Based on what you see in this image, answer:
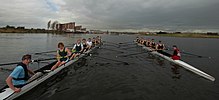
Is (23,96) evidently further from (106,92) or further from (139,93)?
(139,93)

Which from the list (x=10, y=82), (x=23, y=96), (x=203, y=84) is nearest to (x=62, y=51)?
(x=23, y=96)

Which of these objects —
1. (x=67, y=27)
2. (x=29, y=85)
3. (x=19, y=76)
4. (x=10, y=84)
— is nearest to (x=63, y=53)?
(x=29, y=85)

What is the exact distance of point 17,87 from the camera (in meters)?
6.73

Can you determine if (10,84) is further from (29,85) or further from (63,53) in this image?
(63,53)

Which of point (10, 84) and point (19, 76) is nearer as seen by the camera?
point (10, 84)

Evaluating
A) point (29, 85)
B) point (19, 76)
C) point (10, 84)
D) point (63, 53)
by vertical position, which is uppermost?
point (63, 53)

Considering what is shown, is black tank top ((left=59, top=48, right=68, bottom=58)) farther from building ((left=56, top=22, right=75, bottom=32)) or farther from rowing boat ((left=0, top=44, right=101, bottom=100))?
building ((left=56, top=22, right=75, bottom=32))

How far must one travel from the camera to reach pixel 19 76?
6.48 m

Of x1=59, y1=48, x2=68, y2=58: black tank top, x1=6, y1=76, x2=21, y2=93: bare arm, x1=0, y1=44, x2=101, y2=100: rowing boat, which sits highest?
x1=59, y1=48, x2=68, y2=58: black tank top

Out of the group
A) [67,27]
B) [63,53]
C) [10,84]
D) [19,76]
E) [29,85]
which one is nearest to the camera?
[10,84]

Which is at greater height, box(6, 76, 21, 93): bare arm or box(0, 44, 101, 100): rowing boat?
box(6, 76, 21, 93): bare arm

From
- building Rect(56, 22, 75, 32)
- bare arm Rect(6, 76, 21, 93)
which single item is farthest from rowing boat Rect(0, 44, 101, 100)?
building Rect(56, 22, 75, 32)

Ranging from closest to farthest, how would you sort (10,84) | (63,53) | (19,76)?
Result: (10,84) < (19,76) < (63,53)

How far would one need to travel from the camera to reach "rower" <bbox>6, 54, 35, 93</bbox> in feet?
20.2
